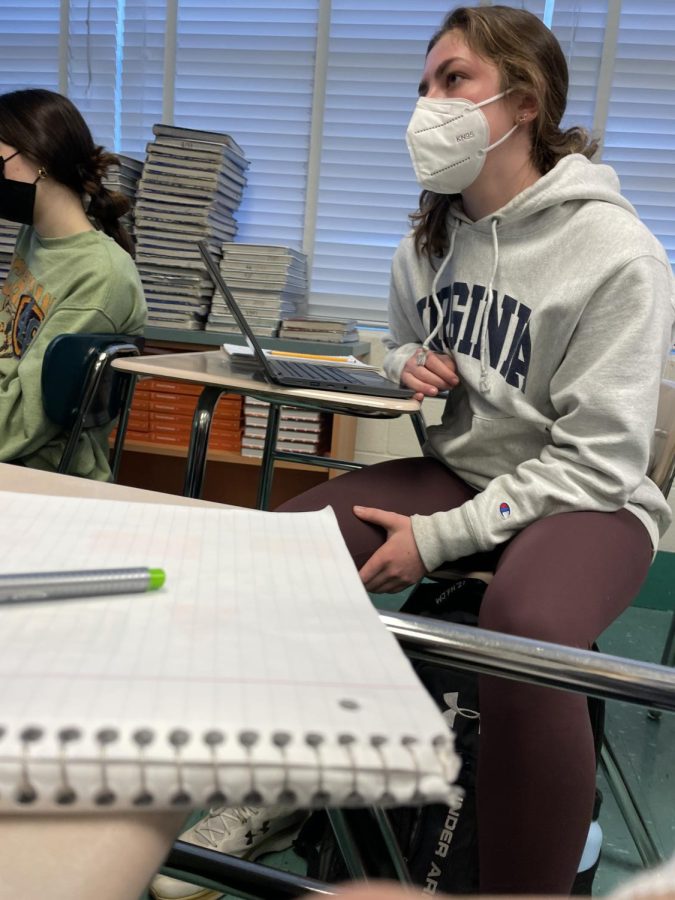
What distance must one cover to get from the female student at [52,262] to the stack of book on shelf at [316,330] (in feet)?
2.28

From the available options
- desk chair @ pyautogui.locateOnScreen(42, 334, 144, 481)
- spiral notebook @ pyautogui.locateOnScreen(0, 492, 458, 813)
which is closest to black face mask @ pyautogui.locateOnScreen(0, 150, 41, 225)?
desk chair @ pyautogui.locateOnScreen(42, 334, 144, 481)

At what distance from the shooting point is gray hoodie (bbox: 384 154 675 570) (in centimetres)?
101

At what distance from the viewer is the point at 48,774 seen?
234 mm

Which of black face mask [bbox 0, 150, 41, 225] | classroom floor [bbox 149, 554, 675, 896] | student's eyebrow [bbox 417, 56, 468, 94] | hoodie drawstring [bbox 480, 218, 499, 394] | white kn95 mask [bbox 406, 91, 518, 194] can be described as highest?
student's eyebrow [bbox 417, 56, 468, 94]

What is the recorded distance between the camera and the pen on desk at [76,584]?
13.3 inches

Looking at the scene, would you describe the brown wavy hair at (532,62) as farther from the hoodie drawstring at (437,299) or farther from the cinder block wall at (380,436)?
the cinder block wall at (380,436)

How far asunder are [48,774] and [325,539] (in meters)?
0.26

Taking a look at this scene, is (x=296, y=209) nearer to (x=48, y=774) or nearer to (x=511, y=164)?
(x=511, y=164)

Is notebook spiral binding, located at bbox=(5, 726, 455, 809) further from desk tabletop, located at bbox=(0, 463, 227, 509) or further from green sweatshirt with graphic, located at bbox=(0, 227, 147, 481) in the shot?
green sweatshirt with graphic, located at bbox=(0, 227, 147, 481)

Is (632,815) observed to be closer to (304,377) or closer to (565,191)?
(304,377)

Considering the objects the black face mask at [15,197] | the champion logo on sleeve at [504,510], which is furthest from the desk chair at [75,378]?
the champion logo on sleeve at [504,510]

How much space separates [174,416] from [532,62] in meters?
1.82

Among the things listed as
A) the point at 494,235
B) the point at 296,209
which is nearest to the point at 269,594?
the point at 494,235

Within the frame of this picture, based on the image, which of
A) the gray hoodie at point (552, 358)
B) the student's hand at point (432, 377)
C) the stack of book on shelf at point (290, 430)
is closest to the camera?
the gray hoodie at point (552, 358)
